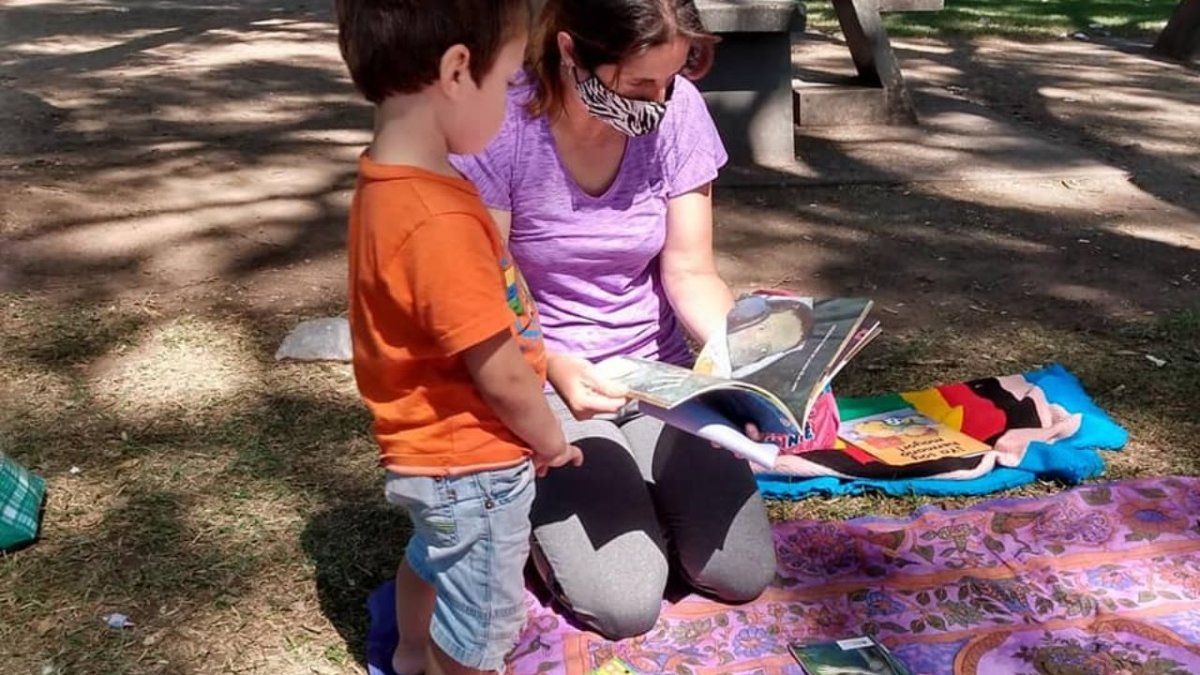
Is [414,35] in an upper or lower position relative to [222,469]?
upper

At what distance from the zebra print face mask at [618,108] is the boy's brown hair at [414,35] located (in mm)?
587

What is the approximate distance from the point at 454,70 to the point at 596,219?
2.69 feet

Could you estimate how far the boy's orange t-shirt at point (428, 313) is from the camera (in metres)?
1.63

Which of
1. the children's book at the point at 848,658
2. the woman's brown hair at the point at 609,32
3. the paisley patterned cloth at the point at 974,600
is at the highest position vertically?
the woman's brown hair at the point at 609,32

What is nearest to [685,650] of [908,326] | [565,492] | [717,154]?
[565,492]

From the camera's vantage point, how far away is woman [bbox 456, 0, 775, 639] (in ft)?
7.43

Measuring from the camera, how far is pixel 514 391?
173cm

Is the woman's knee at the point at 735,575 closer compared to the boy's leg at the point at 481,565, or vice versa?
the boy's leg at the point at 481,565

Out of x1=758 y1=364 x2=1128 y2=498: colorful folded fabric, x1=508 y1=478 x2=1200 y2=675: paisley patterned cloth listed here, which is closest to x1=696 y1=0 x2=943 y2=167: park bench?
x1=758 y1=364 x2=1128 y2=498: colorful folded fabric

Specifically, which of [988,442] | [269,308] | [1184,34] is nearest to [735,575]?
[988,442]

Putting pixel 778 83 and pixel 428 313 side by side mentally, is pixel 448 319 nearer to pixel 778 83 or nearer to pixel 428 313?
pixel 428 313

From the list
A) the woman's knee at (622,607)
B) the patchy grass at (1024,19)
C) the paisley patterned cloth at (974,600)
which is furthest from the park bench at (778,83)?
the woman's knee at (622,607)

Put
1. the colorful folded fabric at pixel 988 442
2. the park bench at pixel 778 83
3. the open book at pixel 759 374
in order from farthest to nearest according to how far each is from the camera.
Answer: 1. the park bench at pixel 778 83
2. the colorful folded fabric at pixel 988 442
3. the open book at pixel 759 374

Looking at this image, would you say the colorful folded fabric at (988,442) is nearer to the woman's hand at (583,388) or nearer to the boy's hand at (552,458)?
the woman's hand at (583,388)
